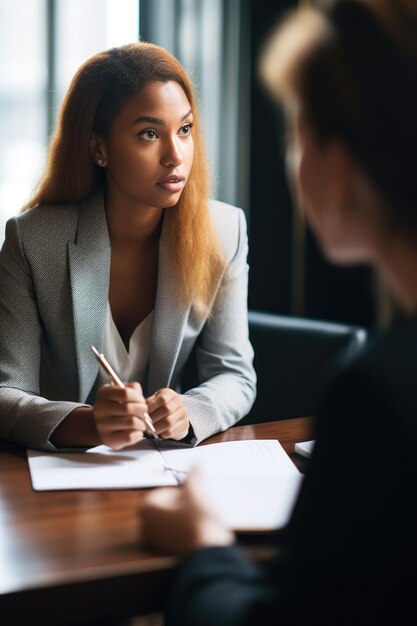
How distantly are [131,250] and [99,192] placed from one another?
15 cm

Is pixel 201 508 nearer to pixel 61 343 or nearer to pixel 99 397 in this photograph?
pixel 99 397

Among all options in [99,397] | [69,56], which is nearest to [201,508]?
[99,397]

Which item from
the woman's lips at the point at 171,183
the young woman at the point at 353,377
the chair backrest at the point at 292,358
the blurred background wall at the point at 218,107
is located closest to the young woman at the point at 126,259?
the woman's lips at the point at 171,183

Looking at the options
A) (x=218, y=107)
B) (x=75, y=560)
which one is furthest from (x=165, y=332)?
(x=218, y=107)

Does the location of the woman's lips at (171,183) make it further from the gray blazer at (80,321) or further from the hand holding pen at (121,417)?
the hand holding pen at (121,417)

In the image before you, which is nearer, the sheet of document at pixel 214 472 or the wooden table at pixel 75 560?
the wooden table at pixel 75 560

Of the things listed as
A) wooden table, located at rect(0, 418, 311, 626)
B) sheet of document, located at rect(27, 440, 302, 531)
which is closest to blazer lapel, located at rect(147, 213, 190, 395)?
sheet of document, located at rect(27, 440, 302, 531)

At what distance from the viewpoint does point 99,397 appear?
156 centimetres

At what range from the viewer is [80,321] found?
6.30 feet

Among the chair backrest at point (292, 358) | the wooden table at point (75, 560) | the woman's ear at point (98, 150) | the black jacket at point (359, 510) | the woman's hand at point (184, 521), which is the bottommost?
the chair backrest at point (292, 358)

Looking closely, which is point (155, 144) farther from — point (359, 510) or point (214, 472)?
point (359, 510)

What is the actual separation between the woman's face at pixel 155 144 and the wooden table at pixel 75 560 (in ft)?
2.64

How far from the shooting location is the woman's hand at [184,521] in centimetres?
97

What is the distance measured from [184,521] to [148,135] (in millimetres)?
1102
